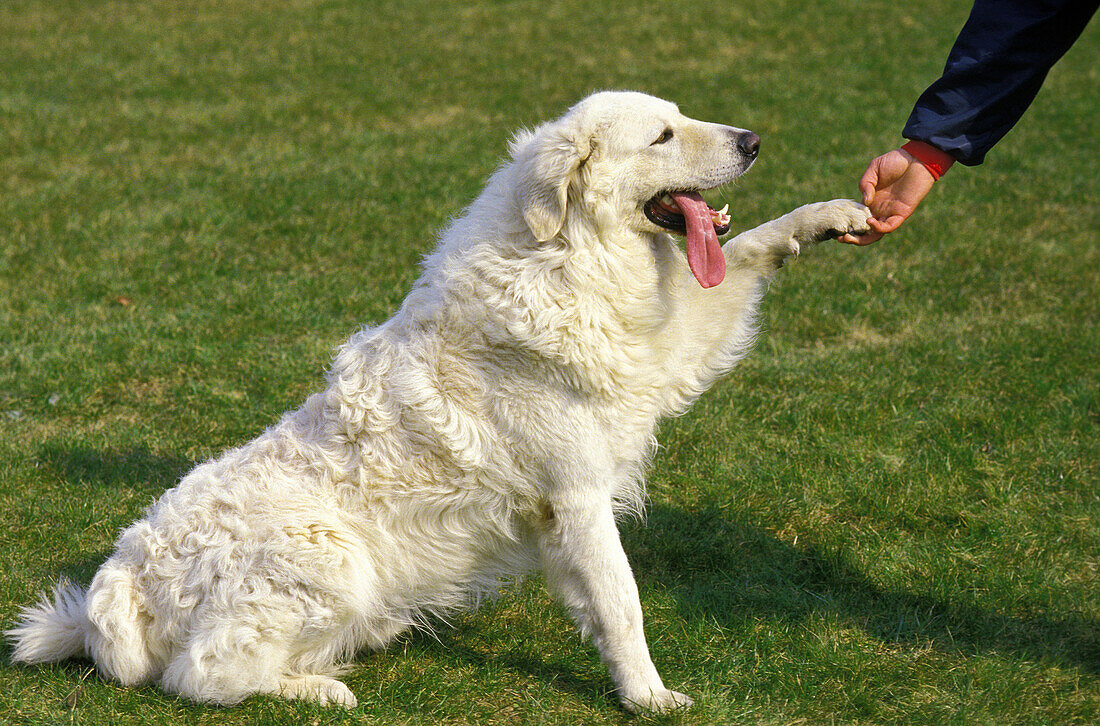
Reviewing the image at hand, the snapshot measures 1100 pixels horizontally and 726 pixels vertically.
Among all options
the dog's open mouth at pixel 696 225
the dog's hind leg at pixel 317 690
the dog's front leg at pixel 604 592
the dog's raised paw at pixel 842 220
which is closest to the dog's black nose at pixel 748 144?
the dog's open mouth at pixel 696 225

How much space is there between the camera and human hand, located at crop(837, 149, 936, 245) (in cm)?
410

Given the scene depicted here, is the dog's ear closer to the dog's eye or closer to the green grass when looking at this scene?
the dog's eye

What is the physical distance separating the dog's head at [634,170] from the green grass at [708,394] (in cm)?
173

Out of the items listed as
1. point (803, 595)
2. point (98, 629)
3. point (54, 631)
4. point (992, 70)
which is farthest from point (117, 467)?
point (992, 70)

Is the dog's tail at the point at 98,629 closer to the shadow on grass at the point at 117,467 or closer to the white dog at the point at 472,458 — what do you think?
the white dog at the point at 472,458

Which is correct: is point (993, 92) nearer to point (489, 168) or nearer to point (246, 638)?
point (246, 638)

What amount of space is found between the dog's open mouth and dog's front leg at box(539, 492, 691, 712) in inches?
37.3

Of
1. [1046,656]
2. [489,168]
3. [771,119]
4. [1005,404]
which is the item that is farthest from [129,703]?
[771,119]

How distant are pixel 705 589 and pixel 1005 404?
107 inches

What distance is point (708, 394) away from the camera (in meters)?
6.45

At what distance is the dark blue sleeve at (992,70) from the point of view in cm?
373

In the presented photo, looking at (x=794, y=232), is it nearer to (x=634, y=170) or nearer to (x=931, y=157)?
(x=931, y=157)

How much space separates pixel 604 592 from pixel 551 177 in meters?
1.54

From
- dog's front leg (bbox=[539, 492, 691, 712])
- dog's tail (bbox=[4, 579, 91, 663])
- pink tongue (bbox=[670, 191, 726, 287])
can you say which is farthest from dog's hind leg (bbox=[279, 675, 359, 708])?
pink tongue (bbox=[670, 191, 726, 287])
